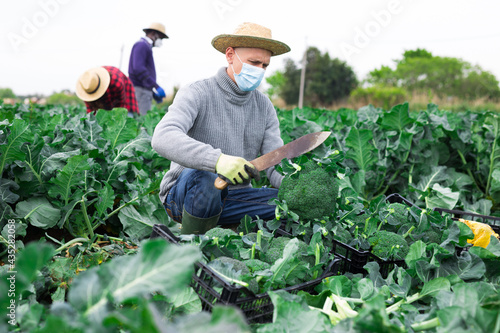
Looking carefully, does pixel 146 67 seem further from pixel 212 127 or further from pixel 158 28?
pixel 212 127

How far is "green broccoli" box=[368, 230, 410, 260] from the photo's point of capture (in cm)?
207

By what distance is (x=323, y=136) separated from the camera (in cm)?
236

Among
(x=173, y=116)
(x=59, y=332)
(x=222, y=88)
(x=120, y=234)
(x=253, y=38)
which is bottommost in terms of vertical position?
(x=120, y=234)

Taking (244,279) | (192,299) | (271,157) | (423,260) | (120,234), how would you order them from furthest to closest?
(120,234) → (271,157) → (423,260) → (192,299) → (244,279)

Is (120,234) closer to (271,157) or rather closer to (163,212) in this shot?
(163,212)

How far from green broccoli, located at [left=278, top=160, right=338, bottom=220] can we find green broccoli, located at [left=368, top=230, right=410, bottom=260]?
30 cm

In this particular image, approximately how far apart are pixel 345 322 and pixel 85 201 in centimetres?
219

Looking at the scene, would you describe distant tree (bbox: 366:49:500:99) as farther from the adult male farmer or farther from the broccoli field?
the broccoli field

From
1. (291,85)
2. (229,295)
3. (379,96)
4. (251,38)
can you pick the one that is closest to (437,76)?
(291,85)

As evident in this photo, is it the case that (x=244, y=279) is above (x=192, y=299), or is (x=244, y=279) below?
above

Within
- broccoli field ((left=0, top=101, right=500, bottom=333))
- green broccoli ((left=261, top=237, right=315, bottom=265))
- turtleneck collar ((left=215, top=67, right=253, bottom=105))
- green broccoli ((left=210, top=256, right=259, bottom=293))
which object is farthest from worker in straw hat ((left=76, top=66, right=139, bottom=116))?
green broccoli ((left=210, top=256, right=259, bottom=293))

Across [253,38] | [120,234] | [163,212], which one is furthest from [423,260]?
[120,234]

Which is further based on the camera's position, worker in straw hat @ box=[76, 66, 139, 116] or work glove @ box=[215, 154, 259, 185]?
worker in straw hat @ box=[76, 66, 139, 116]

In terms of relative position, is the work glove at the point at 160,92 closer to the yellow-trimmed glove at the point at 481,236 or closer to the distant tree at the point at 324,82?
the yellow-trimmed glove at the point at 481,236
